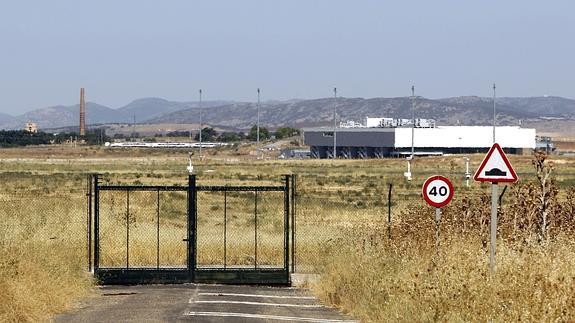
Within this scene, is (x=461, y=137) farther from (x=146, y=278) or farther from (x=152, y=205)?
(x=146, y=278)

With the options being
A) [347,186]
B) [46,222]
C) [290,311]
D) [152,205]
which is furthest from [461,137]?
[290,311]

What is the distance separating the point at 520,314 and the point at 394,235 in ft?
29.1

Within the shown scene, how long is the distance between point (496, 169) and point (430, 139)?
12709cm

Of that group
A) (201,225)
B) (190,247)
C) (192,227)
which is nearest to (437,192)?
(192,227)

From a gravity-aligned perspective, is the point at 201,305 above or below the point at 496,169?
below

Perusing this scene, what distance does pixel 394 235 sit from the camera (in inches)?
845

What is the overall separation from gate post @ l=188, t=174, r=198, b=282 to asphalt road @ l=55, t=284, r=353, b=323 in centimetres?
42

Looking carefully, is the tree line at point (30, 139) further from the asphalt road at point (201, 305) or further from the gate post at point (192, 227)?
the asphalt road at point (201, 305)

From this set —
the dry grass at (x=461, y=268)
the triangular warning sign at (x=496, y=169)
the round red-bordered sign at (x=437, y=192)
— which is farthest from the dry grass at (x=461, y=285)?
the triangular warning sign at (x=496, y=169)

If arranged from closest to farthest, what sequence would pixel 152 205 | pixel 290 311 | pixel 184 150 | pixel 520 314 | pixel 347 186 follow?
1. pixel 520 314
2. pixel 290 311
3. pixel 152 205
4. pixel 347 186
5. pixel 184 150

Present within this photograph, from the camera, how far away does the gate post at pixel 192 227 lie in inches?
877

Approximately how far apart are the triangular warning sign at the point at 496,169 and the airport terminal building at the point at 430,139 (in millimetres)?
123473

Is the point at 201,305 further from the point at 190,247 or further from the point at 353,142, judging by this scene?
the point at 353,142

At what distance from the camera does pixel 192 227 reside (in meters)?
22.4
